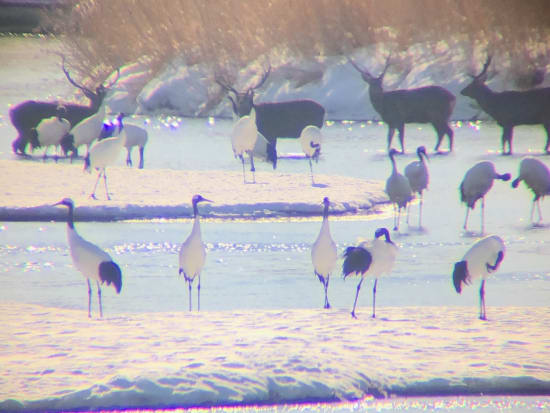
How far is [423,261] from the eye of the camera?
24.3ft

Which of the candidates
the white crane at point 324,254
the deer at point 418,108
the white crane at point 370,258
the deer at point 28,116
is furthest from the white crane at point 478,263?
the deer at point 418,108

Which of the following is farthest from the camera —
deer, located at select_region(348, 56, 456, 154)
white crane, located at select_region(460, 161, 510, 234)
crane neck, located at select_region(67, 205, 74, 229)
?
deer, located at select_region(348, 56, 456, 154)

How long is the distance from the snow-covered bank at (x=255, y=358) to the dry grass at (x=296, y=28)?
1552 centimetres

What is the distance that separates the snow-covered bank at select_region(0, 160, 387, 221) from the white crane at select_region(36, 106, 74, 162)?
128 cm

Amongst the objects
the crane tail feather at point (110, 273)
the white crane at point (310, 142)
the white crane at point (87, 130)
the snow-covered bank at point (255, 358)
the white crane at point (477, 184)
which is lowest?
the snow-covered bank at point (255, 358)

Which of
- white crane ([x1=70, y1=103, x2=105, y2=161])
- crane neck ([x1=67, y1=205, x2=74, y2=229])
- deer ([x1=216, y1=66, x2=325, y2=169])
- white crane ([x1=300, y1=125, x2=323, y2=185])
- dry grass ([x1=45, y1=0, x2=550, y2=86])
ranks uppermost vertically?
dry grass ([x1=45, y1=0, x2=550, y2=86])

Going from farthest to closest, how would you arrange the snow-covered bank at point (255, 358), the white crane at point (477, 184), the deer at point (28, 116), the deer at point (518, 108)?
the deer at point (518, 108) → the deer at point (28, 116) → the white crane at point (477, 184) → the snow-covered bank at point (255, 358)

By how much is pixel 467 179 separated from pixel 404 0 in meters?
13.3

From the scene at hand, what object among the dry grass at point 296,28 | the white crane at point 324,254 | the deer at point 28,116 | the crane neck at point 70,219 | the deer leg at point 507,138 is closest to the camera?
the white crane at point 324,254

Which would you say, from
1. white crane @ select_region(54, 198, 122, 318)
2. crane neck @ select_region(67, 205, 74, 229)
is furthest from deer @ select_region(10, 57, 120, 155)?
white crane @ select_region(54, 198, 122, 318)

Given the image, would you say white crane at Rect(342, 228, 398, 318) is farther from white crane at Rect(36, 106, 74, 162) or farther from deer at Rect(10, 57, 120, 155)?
deer at Rect(10, 57, 120, 155)

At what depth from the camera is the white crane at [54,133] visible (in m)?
13.3

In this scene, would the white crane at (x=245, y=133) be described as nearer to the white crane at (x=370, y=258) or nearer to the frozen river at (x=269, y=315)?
the frozen river at (x=269, y=315)

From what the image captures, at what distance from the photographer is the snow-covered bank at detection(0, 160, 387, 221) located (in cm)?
920
